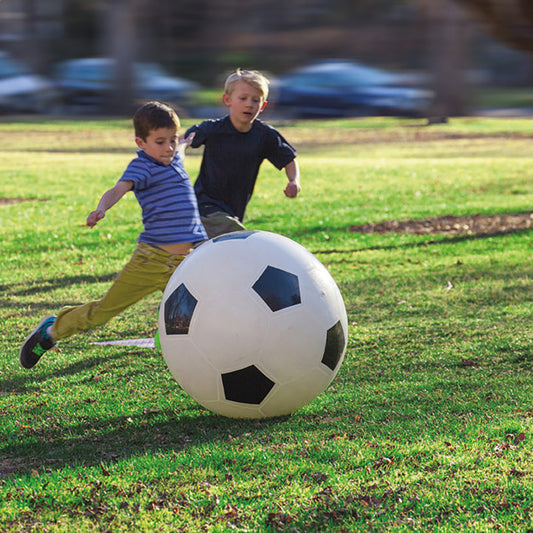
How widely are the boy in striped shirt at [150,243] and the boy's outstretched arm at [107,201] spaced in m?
0.16

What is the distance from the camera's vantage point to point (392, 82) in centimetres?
4884

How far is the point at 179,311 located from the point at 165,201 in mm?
1389

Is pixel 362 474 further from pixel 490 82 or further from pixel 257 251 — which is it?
pixel 490 82

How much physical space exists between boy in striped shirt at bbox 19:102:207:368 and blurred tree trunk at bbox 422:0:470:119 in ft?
124

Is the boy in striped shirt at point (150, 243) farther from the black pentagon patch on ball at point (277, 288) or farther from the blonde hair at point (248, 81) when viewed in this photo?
the black pentagon patch on ball at point (277, 288)

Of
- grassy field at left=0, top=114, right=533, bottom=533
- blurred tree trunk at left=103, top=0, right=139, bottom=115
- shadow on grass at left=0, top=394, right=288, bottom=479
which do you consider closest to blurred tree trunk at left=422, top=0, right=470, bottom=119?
blurred tree trunk at left=103, top=0, right=139, bottom=115

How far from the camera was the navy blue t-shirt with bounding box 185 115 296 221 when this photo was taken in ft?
21.5

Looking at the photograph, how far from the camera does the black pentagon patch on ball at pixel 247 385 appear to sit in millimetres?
4371

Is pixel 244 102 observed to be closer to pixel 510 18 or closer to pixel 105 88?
pixel 510 18

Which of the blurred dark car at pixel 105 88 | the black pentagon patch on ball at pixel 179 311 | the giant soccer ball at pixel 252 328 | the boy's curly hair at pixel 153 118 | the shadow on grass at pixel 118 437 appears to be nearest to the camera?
the shadow on grass at pixel 118 437

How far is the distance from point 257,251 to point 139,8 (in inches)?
2592

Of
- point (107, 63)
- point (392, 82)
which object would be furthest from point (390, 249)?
point (107, 63)

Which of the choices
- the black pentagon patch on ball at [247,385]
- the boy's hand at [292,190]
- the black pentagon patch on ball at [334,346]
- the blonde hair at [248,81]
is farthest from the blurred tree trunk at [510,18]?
the black pentagon patch on ball at [247,385]

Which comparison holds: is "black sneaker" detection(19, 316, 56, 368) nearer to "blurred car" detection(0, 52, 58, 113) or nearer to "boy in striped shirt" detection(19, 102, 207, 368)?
"boy in striped shirt" detection(19, 102, 207, 368)
